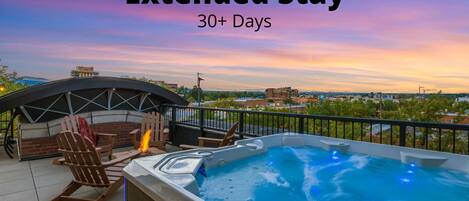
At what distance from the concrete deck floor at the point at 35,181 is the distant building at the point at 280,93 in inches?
421

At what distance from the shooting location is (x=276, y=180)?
3385 mm

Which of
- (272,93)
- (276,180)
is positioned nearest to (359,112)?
(272,93)

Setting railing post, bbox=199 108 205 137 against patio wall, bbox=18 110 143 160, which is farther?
railing post, bbox=199 108 205 137

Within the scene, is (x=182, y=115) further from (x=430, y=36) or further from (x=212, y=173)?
(x=430, y=36)

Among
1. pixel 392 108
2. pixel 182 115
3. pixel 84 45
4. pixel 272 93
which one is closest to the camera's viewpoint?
pixel 182 115

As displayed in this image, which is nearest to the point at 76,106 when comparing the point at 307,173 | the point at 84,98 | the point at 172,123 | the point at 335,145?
the point at 84,98

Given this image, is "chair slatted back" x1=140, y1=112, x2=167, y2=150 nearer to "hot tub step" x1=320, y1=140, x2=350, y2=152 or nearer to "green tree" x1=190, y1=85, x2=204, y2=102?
"hot tub step" x1=320, y1=140, x2=350, y2=152

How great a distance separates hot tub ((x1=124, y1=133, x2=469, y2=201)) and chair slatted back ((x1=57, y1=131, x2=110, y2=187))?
0.99m

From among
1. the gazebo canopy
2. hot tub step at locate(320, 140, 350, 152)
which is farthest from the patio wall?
hot tub step at locate(320, 140, 350, 152)

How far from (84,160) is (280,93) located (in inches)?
481

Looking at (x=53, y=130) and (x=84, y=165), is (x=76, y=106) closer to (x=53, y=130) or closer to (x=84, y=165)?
(x=53, y=130)

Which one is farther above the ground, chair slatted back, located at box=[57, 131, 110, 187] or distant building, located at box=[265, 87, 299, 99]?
distant building, located at box=[265, 87, 299, 99]

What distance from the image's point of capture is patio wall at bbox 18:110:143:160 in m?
5.85

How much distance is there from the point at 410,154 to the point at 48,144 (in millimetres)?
6416
